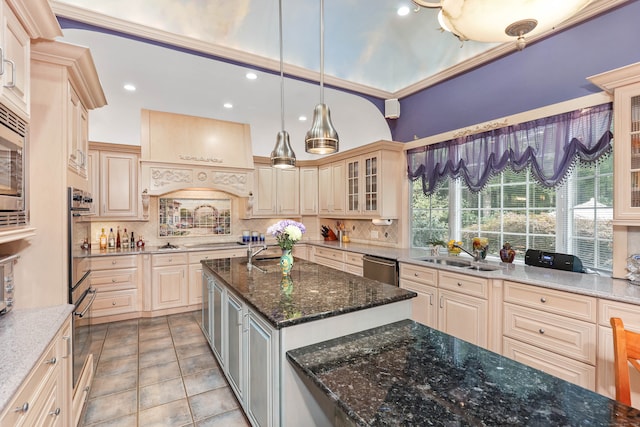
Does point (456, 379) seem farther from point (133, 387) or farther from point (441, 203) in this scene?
point (441, 203)

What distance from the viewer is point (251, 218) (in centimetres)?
550

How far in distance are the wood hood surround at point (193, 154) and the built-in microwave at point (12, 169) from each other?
9.62 ft

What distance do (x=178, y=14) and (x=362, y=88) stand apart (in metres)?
2.30

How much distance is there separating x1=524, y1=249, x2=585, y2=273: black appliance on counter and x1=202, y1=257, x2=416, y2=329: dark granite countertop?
1.59m

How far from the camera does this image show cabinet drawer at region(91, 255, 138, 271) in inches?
155

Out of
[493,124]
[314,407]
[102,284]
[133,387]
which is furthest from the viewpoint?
[102,284]

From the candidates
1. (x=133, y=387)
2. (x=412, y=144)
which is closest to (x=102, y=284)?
(x=133, y=387)

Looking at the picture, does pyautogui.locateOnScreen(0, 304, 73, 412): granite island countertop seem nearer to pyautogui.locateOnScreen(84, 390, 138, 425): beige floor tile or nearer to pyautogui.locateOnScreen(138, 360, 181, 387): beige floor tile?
pyautogui.locateOnScreen(84, 390, 138, 425): beige floor tile

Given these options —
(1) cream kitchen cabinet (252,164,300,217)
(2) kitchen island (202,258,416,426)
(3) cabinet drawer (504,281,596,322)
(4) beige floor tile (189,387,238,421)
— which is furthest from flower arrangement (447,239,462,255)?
(1) cream kitchen cabinet (252,164,300,217)

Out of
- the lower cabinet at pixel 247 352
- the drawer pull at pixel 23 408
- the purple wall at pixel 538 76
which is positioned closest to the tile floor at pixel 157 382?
the lower cabinet at pixel 247 352

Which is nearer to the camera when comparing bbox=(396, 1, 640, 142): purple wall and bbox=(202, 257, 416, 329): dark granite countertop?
bbox=(202, 257, 416, 329): dark granite countertop

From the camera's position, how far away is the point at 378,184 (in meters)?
4.41

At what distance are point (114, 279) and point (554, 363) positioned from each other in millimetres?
4815

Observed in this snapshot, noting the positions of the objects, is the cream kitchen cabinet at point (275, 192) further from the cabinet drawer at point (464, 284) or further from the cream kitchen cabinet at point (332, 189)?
the cabinet drawer at point (464, 284)
